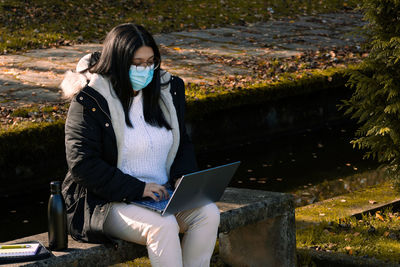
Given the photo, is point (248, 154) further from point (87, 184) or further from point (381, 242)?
point (87, 184)

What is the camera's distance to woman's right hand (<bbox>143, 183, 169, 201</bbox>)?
3770 mm

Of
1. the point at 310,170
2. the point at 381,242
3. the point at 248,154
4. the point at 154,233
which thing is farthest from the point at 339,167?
the point at 154,233

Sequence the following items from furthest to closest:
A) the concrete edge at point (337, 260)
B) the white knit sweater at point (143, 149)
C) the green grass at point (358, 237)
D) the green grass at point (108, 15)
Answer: the green grass at point (108, 15) < the green grass at point (358, 237) < the concrete edge at point (337, 260) < the white knit sweater at point (143, 149)

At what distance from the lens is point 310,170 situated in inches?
307

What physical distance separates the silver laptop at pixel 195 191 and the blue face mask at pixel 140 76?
58 cm

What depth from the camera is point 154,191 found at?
3.80 meters

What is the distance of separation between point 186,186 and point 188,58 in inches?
255

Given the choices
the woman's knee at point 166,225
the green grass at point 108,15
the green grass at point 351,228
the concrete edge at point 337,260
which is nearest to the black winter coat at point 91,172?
the woman's knee at point 166,225

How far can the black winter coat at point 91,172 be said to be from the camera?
12.1ft

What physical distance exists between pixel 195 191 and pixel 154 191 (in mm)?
231

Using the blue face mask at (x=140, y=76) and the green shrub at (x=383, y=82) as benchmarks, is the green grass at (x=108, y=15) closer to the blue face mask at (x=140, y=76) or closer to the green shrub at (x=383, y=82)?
the green shrub at (x=383, y=82)

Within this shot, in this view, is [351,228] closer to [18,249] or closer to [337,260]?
[337,260]

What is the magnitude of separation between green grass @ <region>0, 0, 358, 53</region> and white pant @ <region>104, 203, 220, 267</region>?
6886 millimetres

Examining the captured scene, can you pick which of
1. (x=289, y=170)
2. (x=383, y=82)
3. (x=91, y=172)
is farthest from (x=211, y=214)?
(x=289, y=170)
